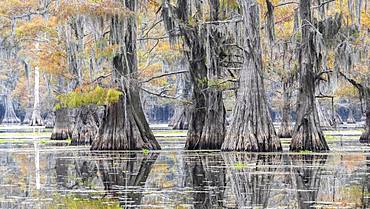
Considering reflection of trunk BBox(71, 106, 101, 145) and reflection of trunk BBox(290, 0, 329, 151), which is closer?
reflection of trunk BBox(290, 0, 329, 151)

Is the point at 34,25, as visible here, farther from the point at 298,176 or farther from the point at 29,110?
the point at 29,110

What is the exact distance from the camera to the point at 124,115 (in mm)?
23688

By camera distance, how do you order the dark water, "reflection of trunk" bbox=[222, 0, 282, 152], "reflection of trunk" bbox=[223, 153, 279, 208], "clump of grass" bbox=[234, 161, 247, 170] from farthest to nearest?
1. "reflection of trunk" bbox=[222, 0, 282, 152]
2. "clump of grass" bbox=[234, 161, 247, 170]
3. "reflection of trunk" bbox=[223, 153, 279, 208]
4. the dark water

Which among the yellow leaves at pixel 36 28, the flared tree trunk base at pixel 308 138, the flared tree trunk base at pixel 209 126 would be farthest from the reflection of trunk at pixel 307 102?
the yellow leaves at pixel 36 28

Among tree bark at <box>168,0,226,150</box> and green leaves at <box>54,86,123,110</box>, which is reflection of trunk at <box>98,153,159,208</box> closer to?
green leaves at <box>54,86,123,110</box>

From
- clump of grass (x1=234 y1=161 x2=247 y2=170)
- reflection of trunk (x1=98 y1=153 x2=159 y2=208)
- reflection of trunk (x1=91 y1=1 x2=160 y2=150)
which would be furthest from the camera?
reflection of trunk (x1=91 y1=1 x2=160 y2=150)

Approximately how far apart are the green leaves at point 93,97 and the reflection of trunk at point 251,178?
14.5ft

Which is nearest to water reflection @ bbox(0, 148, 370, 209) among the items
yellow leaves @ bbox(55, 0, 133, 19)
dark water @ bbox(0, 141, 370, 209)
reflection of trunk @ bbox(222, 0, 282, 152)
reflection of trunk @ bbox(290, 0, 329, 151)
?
dark water @ bbox(0, 141, 370, 209)

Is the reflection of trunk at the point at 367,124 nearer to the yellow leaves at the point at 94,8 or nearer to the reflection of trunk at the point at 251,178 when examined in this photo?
the yellow leaves at the point at 94,8

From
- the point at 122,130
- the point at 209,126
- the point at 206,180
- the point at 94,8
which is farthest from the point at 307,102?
the point at 206,180

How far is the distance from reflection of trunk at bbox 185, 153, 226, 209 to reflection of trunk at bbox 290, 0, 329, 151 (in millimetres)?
4297

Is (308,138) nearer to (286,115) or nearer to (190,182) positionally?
(190,182)

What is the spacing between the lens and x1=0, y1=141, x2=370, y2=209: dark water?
32.0ft

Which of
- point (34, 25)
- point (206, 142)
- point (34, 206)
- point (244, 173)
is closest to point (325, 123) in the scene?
point (34, 25)
